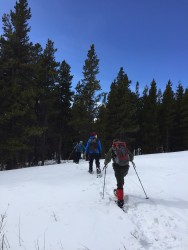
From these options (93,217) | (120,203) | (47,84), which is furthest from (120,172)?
(47,84)

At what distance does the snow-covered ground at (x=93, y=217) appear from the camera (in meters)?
6.29

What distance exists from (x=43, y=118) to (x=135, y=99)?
874 inches

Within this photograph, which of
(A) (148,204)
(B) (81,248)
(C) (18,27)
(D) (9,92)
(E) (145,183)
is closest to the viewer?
(B) (81,248)

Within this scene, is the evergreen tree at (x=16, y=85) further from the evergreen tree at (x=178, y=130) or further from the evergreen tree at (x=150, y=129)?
the evergreen tree at (x=178, y=130)

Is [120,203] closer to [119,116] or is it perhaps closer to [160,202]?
[160,202]

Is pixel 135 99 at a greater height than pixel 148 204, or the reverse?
pixel 135 99

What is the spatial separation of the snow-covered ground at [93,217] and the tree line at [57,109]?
13491mm

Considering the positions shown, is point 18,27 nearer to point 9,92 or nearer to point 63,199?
point 9,92

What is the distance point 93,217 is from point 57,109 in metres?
30.4

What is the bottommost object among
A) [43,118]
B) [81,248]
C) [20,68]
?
[81,248]

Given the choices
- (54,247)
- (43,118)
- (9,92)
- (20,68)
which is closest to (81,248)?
(54,247)

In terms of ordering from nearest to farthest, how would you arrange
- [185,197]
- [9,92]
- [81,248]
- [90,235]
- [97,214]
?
[81,248], [90,235], [97,214], [185,197], [9,92]

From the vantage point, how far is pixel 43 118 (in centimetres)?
3534

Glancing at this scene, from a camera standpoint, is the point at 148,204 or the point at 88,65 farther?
the point at 88,65
